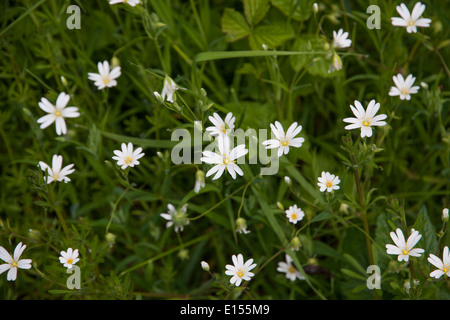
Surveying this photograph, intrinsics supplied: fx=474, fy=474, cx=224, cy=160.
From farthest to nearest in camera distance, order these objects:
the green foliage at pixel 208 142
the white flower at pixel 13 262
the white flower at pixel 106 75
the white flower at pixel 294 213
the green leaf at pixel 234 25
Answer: the green leaf at pixel 234 25, the white flower at pixel 106 75, the green foliage at pixel 208 142, the white flower at pixel 294 213, the white flower at pixel 13 262

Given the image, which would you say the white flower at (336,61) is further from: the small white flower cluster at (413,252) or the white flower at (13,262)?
the white flower at (13,262)

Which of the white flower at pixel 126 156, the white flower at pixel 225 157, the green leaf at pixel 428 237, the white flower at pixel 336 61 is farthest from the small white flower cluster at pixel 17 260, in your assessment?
the green leaf at pixel 428 237

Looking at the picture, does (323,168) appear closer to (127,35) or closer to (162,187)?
(162,187)

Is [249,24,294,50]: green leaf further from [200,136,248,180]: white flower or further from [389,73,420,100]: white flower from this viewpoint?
[200,136,248,180]: white flower

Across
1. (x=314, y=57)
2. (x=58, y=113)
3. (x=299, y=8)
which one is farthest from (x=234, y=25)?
(x=58, y=113)

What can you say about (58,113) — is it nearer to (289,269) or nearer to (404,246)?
(289,269)
